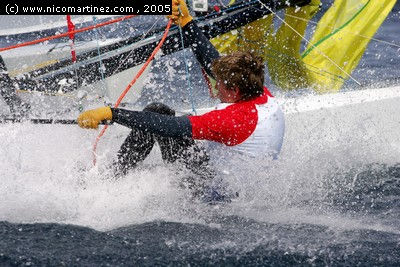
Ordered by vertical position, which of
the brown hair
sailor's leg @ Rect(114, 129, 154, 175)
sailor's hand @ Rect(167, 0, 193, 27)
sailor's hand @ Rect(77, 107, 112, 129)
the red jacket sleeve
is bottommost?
sailor's leg @ Rect(114, 129, 154, 175)

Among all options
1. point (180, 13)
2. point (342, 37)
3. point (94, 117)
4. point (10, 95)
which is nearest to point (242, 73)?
point (94, 117)

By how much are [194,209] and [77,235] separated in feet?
1.86

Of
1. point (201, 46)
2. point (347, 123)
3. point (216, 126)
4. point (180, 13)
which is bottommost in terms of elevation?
point (347, 123)

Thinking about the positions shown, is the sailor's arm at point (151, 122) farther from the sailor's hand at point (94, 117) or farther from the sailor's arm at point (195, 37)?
the sailor's arm at point (195, 37)

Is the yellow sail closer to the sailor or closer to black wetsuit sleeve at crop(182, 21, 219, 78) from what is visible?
black wetsuit sleeve at crop(182, 21, 219, 78)

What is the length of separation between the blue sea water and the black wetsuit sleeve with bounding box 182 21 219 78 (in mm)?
546

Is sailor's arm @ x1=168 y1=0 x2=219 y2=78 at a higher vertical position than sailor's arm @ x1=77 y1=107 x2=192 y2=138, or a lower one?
higher

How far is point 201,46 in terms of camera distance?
3074mm

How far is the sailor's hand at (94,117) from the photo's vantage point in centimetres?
239

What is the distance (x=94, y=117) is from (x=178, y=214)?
55 cm

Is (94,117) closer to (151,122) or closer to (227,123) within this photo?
(151,122)

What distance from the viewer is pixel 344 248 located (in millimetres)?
2209

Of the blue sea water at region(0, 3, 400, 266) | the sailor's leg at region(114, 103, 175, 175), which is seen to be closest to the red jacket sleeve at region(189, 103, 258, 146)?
the blue sea water at region(0, 3, 400, 266)

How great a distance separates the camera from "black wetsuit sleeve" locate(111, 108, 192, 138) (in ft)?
7.99
